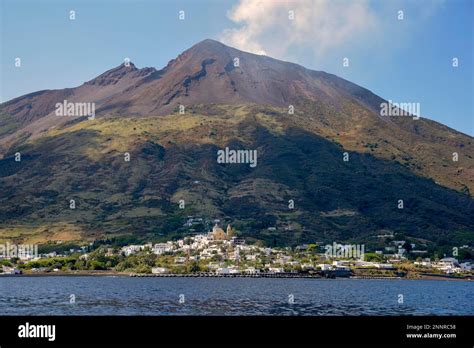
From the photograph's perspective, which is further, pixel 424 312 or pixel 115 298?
pixel 115 298
